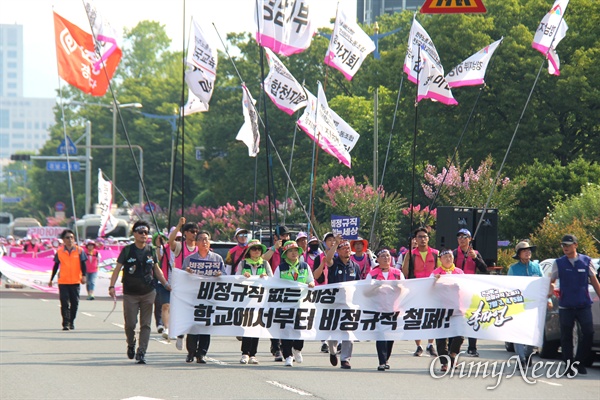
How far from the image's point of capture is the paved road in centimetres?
1327

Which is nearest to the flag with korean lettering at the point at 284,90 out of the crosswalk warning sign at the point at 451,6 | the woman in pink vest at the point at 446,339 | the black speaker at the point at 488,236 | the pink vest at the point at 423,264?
the black speaker at the point at 488,236

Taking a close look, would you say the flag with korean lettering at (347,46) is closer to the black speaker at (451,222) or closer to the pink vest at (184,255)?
the black speaker at (451,222)

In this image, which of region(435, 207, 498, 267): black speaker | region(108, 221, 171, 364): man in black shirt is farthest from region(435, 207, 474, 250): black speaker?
region(108, 221, 171, 364): man in black shirt

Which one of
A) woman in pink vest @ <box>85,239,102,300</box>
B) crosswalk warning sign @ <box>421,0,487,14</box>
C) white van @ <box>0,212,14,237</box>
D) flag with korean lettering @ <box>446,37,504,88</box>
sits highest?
flag with korean lettering @ <box>446,37,504,88</box>

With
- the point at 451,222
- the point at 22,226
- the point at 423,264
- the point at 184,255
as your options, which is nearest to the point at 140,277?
the point at 184,255

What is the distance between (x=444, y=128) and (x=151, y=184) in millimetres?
45861

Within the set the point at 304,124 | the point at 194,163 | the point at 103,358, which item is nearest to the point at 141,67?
the point at 194,163

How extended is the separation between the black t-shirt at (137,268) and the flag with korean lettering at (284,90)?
11.1m

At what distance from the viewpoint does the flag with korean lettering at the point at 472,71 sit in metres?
27.7

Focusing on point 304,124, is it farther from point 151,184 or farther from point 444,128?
point 151,184

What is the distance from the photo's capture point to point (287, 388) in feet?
44.8

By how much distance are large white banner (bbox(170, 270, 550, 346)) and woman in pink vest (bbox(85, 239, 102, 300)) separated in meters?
19.1

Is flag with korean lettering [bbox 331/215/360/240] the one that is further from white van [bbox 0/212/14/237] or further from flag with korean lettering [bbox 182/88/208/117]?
white van [bbox 0/212/14/237]

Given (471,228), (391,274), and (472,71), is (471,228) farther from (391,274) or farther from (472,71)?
(391,274)
